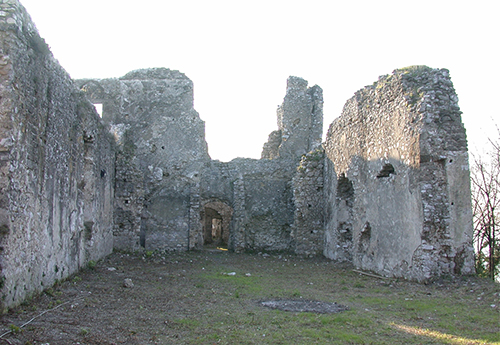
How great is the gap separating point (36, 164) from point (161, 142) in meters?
9.14

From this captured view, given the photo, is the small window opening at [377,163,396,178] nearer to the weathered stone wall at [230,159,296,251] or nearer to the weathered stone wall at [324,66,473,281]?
the weathered stone wall at [324,66,473,281]

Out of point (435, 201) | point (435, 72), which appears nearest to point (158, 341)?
point (435, 201)

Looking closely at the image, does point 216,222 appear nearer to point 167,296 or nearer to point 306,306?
point 167,296

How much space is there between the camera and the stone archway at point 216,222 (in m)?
20.6

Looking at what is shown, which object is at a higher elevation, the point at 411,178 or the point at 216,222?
the point at 411,178

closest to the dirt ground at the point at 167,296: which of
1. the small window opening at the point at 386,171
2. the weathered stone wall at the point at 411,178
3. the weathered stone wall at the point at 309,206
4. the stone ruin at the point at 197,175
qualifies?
the stone ruin at the point at 197,175

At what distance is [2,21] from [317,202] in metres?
10.6

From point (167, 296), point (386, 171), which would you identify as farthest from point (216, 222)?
point (167, 296)

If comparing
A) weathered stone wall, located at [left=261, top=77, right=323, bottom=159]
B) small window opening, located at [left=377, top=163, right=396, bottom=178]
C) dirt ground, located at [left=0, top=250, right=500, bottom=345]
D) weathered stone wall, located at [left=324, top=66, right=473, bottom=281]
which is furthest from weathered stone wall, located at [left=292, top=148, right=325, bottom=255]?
small window opening, located at [left=377, top=163, right=396, bottom=178]

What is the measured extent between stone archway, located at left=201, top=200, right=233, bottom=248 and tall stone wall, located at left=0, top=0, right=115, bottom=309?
1093cm

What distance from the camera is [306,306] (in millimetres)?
6383

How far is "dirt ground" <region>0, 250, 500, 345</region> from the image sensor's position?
183 inches

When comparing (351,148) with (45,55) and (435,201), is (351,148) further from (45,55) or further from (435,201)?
(45,55)

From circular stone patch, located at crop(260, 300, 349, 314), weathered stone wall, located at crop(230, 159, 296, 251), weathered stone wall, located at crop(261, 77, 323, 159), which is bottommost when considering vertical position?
circular stone patch, located at crop(260, 300, 349, 314)
